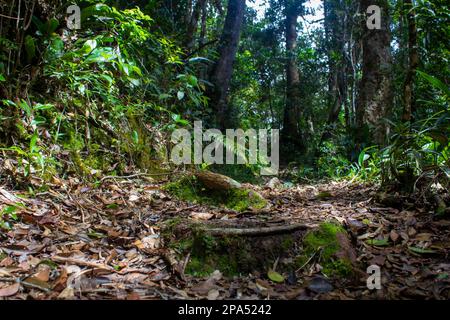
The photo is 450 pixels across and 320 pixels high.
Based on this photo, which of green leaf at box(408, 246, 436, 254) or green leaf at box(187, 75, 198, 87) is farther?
green leaf at box(187, 75, 198, 87)

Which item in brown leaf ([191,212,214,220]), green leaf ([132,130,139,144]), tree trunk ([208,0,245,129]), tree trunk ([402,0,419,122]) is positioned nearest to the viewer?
brown leaf ([191,212,214,220])

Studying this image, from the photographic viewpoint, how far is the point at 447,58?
3.91m

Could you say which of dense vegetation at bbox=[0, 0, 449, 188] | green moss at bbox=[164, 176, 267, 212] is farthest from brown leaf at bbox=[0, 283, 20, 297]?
green moss at bbox=[164, 176, 267, 212]

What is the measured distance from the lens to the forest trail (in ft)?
4.75

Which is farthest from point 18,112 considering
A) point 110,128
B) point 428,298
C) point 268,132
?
point 268,132

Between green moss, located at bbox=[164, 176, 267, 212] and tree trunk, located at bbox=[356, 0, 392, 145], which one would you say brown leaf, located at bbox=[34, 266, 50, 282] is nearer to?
green moss, located at bbox=[164, 176, 267, 212]

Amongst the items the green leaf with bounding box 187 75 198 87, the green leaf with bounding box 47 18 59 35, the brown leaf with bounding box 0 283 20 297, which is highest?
the green leaf with bounding box 47 18 59 35

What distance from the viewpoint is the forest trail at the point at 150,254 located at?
4.75 feet

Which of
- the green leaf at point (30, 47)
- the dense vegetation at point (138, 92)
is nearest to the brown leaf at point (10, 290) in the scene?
the dense vegetation at point (138, 92)

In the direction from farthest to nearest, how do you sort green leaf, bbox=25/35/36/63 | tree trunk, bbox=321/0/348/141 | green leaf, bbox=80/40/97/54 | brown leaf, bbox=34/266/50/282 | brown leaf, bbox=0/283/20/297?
tree trunk, bbox=321/0/348/141
green leaf, bbox=80/40/97/54
green leaf, bbox=25/35/36/63
brown leaf, bbox=34/266/50/282
brown leaf, bbox=0/283/20/297

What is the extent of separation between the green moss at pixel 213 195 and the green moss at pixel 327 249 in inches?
41.5

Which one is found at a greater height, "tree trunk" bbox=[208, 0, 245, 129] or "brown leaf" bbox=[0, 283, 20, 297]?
"tree trunk" bbox=[208, 0, 245, 129]
